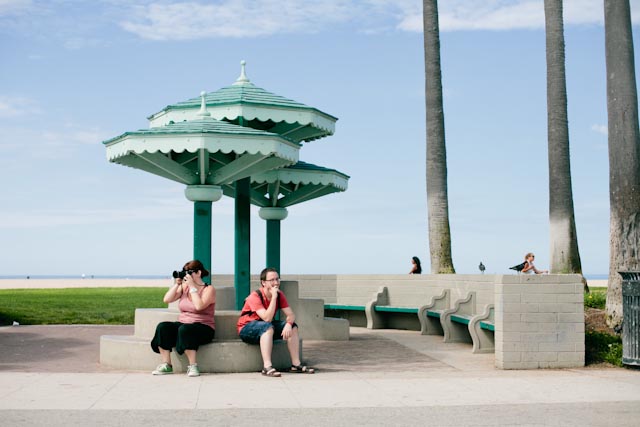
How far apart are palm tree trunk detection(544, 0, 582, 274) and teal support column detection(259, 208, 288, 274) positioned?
5454 millimetres

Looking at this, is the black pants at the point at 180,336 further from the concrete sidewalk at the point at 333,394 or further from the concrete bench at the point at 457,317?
the concrete bench at the point at 457,317

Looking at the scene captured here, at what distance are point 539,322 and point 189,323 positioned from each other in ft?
15.9

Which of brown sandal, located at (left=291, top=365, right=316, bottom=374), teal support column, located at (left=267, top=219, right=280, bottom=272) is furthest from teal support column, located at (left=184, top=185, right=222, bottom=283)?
teal support column, located at (left=267, top=219, right=280, bottom=272)

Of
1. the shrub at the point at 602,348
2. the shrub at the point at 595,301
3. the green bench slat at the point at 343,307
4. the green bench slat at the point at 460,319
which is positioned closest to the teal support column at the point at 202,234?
the green bench slat at the point at 460,319

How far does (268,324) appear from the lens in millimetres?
11219

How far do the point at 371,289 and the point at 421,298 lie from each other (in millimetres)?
1415

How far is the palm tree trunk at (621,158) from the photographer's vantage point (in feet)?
44.7

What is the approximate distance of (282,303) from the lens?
11469 mm

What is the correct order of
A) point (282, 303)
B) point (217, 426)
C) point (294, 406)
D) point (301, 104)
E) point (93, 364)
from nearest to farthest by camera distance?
point (217, 426), point (294, 406), point (282, 303), point (93, 364), point (301, 104)

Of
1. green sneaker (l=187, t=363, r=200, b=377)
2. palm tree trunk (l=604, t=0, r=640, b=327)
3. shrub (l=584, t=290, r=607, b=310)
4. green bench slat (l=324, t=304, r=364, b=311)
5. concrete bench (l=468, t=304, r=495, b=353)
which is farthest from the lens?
green bench slat (l=324, t=304, r=364, b=311)

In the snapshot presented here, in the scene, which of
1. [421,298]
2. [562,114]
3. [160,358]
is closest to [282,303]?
[160,358]

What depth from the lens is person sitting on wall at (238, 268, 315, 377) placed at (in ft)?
36.3

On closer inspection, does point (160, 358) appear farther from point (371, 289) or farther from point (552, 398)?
point (371, 289)

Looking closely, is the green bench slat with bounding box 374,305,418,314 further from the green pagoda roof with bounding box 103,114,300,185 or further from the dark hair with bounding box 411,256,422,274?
the green pagoda roof with bounding box 103,114,300,185
